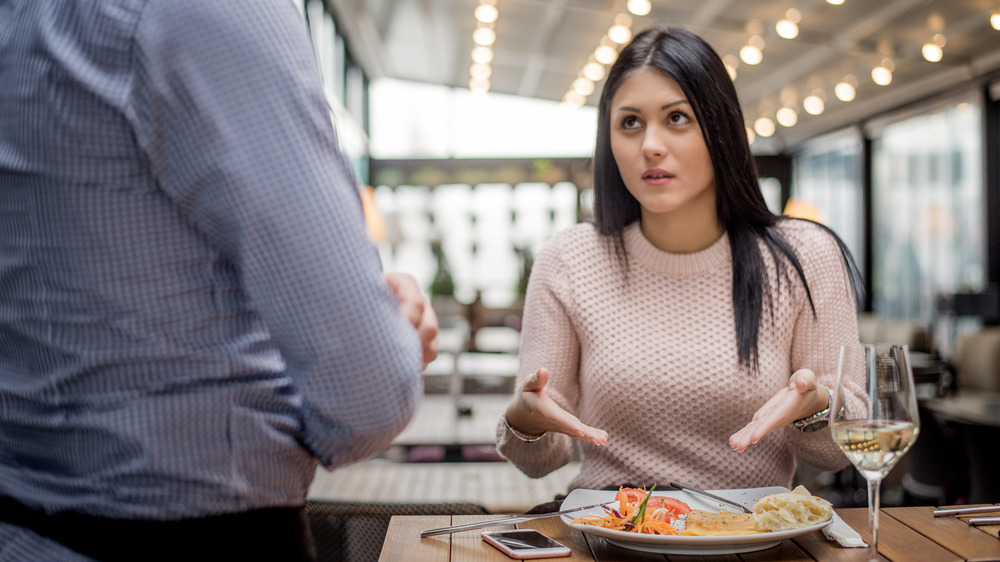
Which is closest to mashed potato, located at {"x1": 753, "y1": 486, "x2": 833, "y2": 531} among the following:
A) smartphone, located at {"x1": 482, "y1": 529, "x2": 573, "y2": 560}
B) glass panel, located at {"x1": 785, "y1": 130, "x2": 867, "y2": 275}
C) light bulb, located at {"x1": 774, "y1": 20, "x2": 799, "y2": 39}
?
smartphone, located at {"x1": 482, "y1": 529, "x2": 573, "y2": 560}

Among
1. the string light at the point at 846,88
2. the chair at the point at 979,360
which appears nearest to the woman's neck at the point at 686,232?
the chair at the point at 979,360

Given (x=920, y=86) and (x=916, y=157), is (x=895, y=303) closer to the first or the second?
(x=916, y=157)

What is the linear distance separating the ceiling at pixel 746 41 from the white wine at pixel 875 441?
4648 millimetres

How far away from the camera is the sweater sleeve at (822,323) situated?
1.40m

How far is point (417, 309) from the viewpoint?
2.43ft

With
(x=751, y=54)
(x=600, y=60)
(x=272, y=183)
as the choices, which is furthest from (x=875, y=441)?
(x=600, y=60)

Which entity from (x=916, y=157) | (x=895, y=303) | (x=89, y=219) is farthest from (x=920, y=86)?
(x=89, y=219)

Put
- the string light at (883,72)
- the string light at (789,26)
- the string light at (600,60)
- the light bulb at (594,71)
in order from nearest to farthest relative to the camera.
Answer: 1. the string light at (789,26)
2. the string light at (600,60)
3. the string light at (883,72)
4. the light bulb at (594,71)

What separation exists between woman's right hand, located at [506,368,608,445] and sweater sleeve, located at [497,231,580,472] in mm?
250

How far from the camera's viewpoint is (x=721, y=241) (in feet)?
5.21

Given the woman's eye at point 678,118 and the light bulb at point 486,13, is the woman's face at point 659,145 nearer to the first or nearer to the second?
the woman's eye at point 678,118

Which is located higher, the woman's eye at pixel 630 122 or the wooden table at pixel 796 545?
the woman's eye at pixel 630 122

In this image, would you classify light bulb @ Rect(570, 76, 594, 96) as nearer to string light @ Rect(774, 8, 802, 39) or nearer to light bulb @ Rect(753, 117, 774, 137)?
light bulb @ Rect(753, 117, 774, 137)

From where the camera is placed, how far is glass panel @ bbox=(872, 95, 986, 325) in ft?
23.4
